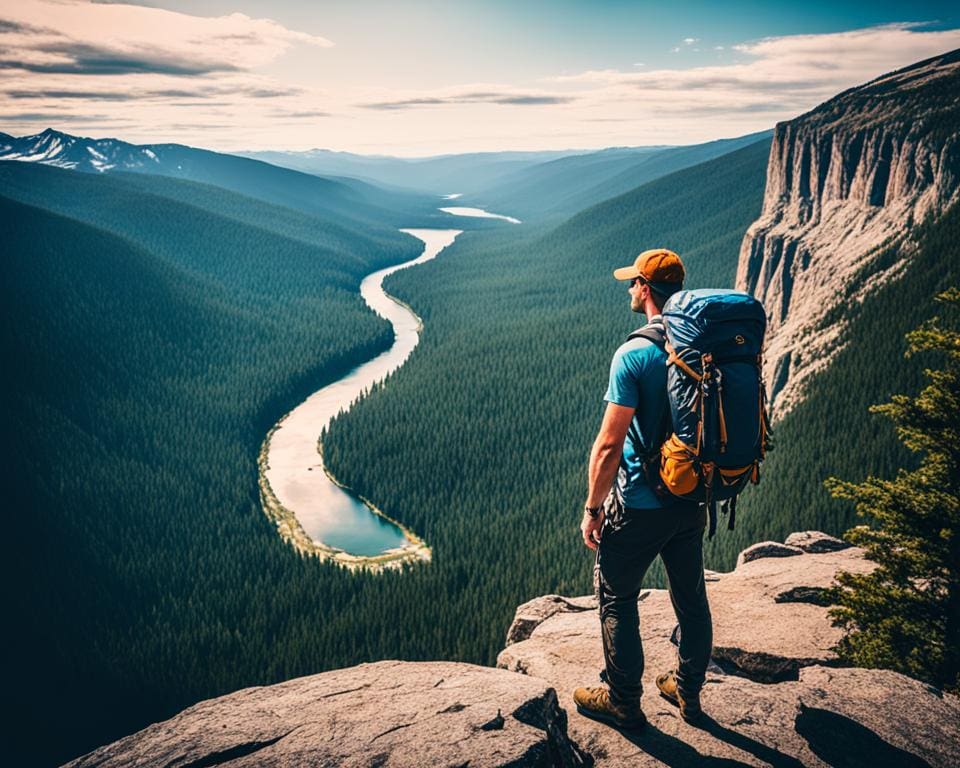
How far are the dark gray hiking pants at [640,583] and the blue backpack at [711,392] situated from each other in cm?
60

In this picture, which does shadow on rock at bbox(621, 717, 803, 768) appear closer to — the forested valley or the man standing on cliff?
the man standing on cliff

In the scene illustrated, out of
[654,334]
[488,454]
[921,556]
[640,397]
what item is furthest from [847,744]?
[488,454]

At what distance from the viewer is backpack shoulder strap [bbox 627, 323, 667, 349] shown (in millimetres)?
8672

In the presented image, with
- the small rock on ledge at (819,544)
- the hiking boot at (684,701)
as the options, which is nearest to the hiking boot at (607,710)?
the hiking boot at (684,701)

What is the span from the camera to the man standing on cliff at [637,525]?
28.3 ft

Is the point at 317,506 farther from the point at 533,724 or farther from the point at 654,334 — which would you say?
the point at 654,334

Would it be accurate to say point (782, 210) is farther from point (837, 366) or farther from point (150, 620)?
point (150, 620)

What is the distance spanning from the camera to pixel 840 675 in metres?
12.0

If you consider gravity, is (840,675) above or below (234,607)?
above

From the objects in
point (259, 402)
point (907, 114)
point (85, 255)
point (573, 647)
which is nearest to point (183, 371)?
point (259, 402)

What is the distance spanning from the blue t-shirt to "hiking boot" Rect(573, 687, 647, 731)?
3.33 metres

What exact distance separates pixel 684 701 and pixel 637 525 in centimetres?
333

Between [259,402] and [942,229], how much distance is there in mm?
111622

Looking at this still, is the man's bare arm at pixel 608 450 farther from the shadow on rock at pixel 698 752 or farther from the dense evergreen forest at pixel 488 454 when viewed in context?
the dense evergreen forest at pixel 488 454
